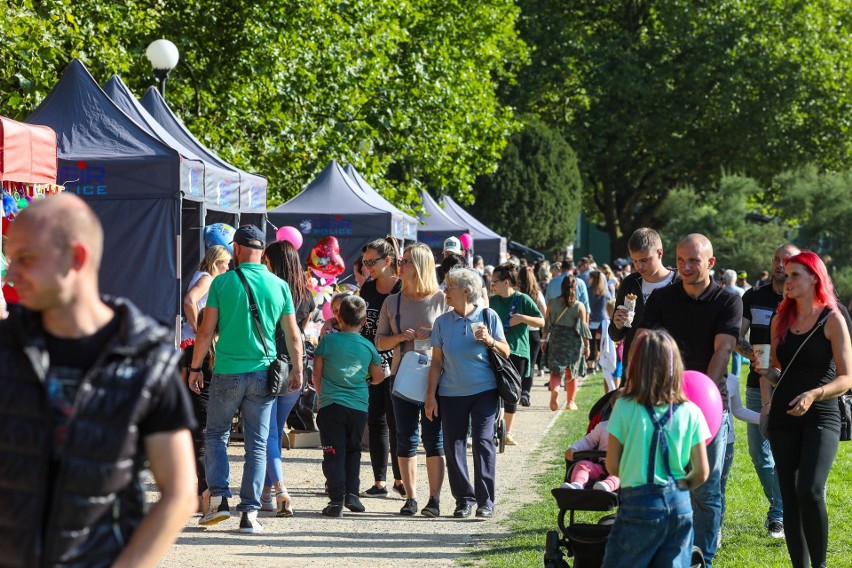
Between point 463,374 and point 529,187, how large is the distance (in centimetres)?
3408

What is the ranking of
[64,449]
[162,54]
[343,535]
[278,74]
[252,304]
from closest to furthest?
[64,449] < [252,304] < [343,535] < [162,54] < [278,74]

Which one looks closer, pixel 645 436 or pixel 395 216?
pixel 645 436

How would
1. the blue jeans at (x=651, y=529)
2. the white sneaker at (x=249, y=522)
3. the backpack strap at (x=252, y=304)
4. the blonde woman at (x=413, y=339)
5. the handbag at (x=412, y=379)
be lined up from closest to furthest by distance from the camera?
the blue jeans at (x=651, y=529)
the backpack strap at (x=252, y=304)
the white sneaker at (x=249, y=522)
the handbag at (x=412, y=379)
the blonde woman at (x=413, y=339)

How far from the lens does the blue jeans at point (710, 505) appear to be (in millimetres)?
6266

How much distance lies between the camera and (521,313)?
38.7 feet

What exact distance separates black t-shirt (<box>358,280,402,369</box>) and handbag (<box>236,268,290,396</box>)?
5.70ft

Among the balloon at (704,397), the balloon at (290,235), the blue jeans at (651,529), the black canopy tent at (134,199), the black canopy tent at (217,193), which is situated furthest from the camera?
the balloon at (290,235)

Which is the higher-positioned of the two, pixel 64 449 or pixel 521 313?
pixel 521 313

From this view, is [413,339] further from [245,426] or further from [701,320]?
[701,320]

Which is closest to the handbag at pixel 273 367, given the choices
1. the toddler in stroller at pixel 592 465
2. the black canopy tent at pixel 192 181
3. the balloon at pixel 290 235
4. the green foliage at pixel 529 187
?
the toddler in stroller at pixel 592 465

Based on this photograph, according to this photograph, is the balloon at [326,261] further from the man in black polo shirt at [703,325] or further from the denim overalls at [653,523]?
the denim overalls at [653,523]

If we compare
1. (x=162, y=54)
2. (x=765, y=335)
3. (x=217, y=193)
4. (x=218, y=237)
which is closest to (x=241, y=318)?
(x=218, y=237)

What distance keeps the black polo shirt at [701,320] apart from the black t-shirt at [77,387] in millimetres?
4220

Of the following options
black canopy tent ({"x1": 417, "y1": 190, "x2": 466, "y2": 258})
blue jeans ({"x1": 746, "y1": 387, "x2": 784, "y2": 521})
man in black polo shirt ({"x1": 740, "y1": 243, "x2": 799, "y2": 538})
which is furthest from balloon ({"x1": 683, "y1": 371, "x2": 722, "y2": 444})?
black canopy tent ({"x1": 417, "y1": 190, "x2": 466, "y2": 258})
